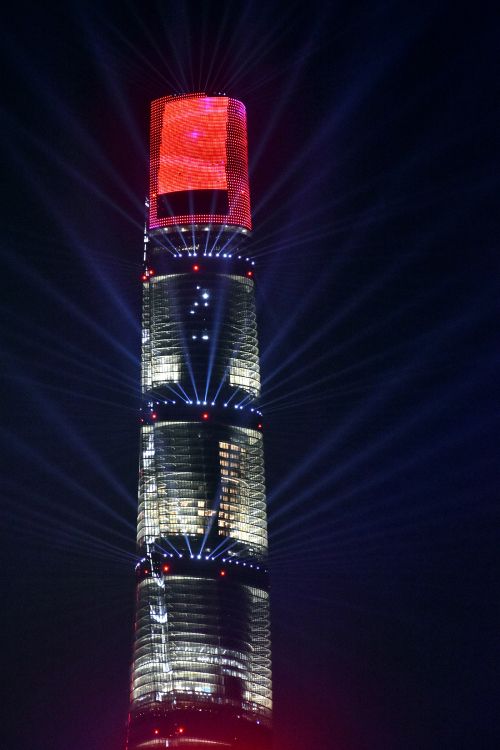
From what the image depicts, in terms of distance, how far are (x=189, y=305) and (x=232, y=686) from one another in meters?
36.5

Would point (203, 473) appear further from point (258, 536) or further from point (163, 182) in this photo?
point (163, 182)

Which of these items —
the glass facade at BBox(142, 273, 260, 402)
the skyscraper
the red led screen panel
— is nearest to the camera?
the skyscraper

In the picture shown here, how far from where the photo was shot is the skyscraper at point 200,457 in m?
165

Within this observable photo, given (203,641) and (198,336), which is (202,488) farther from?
(198,336)

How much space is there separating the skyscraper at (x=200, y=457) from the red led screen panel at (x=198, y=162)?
139 mm

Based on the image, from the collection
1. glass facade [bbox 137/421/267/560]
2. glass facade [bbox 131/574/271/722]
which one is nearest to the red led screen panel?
glass facade [bbox 137/421/267/560]

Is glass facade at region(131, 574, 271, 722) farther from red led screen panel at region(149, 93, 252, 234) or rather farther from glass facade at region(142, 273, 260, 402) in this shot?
red led screen panel at region(149, 93, 252, 234)

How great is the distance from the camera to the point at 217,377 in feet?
570

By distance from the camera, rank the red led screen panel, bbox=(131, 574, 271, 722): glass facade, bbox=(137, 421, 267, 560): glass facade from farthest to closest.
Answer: the red led screen panel
bbox=(137, 421, 267, 560): glass facade
bbox=(131, 574, 271, 722): glass facade

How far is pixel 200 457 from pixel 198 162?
29.8 meters

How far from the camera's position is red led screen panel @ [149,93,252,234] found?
180 meters

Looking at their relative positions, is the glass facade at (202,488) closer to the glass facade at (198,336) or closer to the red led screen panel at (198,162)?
the glass facade at (198,336)

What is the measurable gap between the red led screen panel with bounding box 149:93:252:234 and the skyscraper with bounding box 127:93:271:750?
14 centimetres

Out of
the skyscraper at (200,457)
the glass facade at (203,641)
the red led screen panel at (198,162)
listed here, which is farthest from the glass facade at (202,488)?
the red led screen panel at (198,162)
